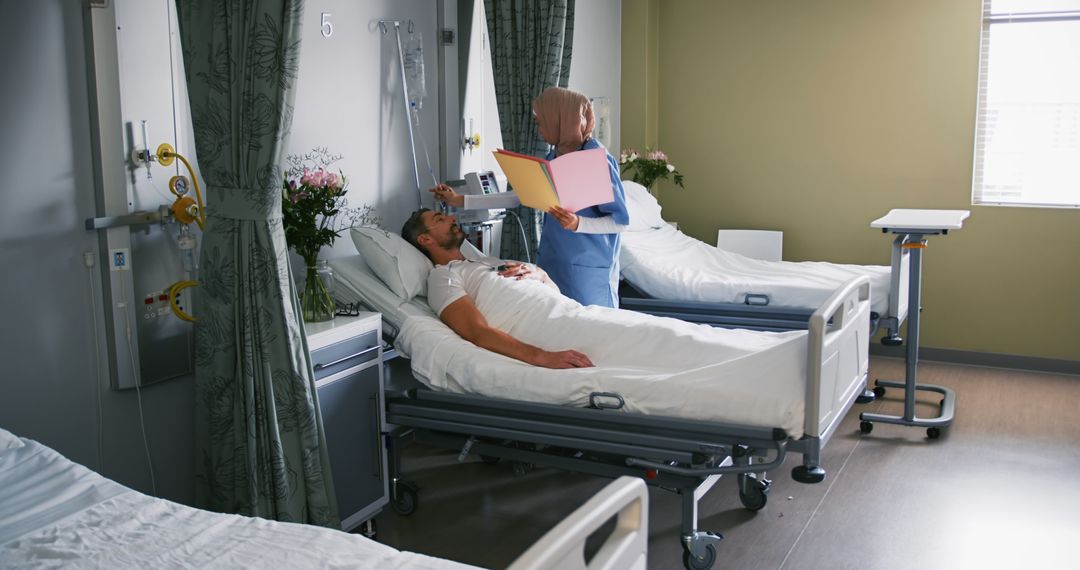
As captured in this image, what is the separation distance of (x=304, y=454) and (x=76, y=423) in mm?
633

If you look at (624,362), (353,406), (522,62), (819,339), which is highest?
(522,62)

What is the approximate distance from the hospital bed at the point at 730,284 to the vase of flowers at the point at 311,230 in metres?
1.69

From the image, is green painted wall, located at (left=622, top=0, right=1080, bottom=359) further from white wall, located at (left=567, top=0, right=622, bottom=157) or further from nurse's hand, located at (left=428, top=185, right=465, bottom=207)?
nurse's hand, located at (left=428, top=185, right=465, bottom=207)

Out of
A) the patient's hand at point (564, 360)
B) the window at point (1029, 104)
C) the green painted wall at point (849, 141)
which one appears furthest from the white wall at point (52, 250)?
the window at point (1029, 104)

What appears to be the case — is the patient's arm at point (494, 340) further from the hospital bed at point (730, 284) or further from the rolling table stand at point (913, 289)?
the rolling table stand at point (913, 289)

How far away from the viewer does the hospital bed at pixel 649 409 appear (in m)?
2.46

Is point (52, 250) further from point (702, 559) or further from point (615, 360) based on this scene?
point (702, 559)

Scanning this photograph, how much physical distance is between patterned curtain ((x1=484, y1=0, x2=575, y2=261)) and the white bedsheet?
2.21ft

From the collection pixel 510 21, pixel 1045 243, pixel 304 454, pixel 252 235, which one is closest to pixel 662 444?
pixel 304 454

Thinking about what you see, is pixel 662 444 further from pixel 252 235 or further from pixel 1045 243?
pixel 1045 243

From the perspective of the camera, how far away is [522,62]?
13.0 ft

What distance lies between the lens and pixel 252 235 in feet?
8.13

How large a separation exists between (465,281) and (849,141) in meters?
3.05

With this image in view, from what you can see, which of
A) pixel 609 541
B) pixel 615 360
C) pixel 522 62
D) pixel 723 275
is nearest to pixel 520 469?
pixel 615 360
